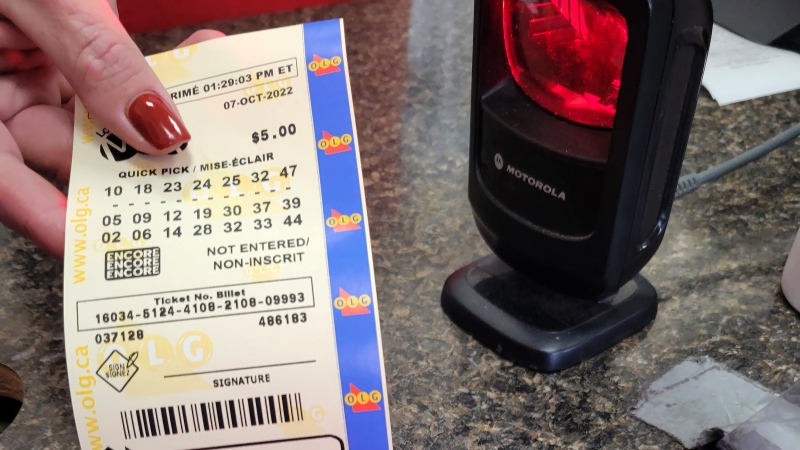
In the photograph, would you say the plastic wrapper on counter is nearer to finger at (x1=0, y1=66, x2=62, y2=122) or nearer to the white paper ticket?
the white paper ticket

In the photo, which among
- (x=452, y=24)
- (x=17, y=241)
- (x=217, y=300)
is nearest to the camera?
(x=217, y=300)

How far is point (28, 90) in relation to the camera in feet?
1.70

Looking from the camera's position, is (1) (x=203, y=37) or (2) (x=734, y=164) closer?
(1) (x=203, y=37)

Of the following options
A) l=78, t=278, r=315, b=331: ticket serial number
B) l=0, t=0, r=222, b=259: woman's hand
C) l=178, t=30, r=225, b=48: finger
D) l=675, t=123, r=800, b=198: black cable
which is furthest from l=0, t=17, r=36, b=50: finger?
l=675, t=123, r=800, b=198: black cable

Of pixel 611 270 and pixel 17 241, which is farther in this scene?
pixel 17 241

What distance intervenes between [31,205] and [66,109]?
112 mm

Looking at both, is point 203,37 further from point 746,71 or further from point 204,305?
point 746,71

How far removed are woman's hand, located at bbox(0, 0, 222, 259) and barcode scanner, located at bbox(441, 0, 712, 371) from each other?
0.18 meters

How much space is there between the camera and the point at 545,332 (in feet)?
1.52

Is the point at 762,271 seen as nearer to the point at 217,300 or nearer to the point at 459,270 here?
the point at 459,270

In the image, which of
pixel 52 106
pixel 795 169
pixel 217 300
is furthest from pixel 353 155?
pixel 795 169

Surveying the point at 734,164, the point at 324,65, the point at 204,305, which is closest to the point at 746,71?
the point at 734,164

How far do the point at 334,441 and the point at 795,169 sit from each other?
459 millimetres

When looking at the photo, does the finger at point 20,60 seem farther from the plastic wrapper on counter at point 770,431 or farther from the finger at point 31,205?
the plastic wrapper on counter at point 770,431
